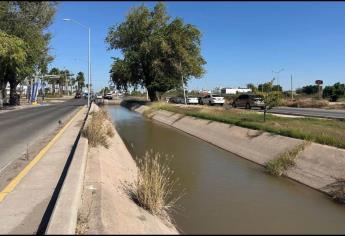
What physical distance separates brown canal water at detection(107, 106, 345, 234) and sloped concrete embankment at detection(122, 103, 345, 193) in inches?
16.7

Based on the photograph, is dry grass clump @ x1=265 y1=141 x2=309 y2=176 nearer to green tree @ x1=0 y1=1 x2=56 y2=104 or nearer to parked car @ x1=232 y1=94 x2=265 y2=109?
green tree @ x1=0 y1=1 x2=56 y2=104

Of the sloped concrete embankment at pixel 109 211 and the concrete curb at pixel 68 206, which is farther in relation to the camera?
the sloped concrete embankment at pixel 109 211

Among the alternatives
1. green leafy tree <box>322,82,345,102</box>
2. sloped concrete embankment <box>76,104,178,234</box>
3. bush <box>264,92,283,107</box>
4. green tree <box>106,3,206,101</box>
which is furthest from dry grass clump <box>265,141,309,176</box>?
green leafy tree <box>322,82,345,102</box>

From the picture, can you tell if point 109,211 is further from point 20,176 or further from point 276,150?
point 276,150

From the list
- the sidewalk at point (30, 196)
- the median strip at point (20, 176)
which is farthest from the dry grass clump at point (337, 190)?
the median strip at point (20, 176)

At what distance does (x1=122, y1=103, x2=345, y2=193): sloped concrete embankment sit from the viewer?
1291 centimetres

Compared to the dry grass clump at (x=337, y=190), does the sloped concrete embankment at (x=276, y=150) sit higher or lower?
higher

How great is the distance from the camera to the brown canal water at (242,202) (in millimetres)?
7484

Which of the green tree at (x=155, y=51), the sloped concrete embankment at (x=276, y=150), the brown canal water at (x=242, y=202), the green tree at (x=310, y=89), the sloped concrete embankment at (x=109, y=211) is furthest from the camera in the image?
the green tree at (x=310, y=89)

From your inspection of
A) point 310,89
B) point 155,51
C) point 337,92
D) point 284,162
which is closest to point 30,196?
point 284,162

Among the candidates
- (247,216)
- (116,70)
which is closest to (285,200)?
(247,216)

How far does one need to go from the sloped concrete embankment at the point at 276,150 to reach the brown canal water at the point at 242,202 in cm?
42

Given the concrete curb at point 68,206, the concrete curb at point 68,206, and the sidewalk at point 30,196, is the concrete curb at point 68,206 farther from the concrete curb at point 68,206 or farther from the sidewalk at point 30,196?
the sidewalk at point 30,196

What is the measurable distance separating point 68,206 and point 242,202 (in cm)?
497
